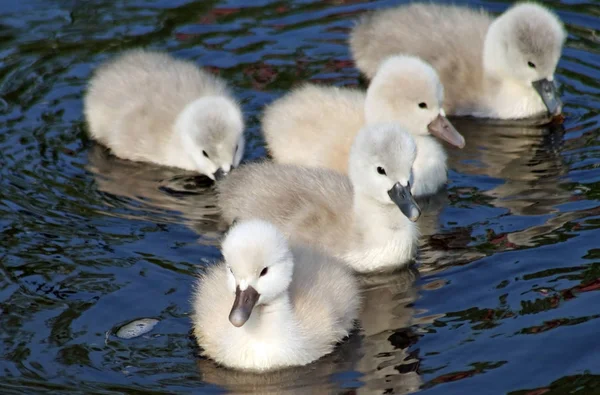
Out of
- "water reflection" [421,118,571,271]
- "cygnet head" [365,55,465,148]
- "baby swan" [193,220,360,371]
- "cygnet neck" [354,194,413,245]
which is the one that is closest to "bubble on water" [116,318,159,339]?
"baby swan" [193,220,360,371]

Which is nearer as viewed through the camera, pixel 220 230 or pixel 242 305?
pixel 242 305

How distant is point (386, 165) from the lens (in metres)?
6.39

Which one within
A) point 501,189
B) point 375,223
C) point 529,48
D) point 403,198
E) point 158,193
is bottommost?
point 501,189

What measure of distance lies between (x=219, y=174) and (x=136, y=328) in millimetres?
2002

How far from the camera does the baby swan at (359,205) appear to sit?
21.0ft

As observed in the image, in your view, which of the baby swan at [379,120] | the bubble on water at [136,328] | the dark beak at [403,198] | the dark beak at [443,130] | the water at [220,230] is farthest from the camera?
the dark beak at [443,130]

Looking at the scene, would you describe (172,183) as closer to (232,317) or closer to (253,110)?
(253,110)

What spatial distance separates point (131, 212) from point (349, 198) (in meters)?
1.36

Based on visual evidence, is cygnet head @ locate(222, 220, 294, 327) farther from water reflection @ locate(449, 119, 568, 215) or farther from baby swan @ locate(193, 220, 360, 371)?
water reflection @ locate(449, 119, 568, 215)

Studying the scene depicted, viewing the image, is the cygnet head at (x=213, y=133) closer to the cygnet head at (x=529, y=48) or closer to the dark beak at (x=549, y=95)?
the cygnet head at (x=529, y=48)

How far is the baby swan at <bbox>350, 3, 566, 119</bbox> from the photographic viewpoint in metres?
8.49

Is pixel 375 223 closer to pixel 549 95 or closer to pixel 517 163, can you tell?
pixel 517 163

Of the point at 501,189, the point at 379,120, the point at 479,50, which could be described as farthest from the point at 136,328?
the point at 479,50

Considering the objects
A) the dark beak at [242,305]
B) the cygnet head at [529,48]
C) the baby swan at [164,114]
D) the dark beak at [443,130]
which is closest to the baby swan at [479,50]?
the cygnet head at [529,48]
